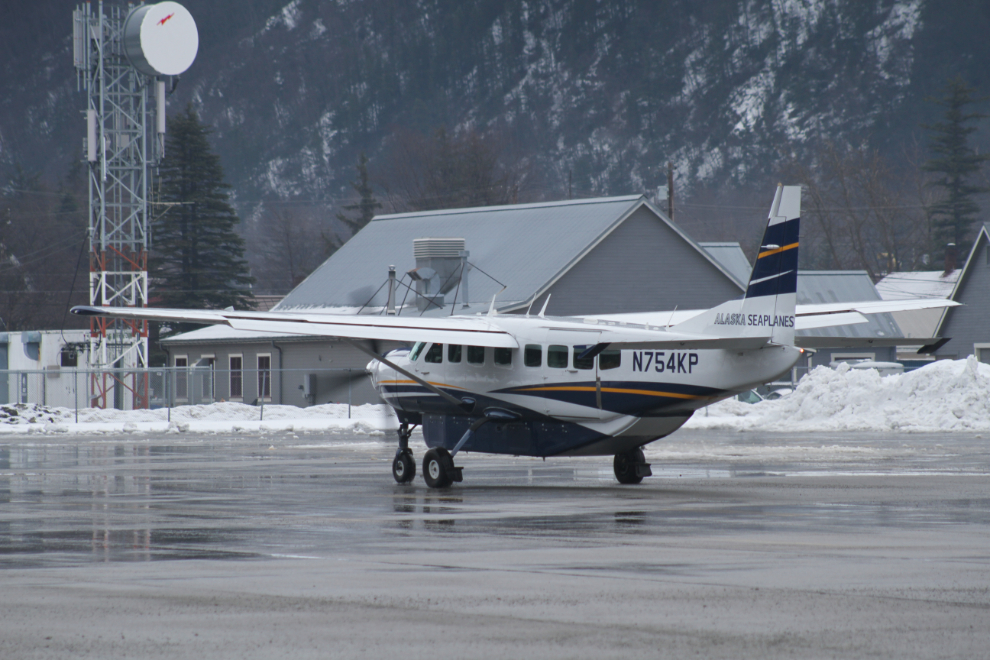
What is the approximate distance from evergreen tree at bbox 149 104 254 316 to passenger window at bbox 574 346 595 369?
62.6 metres

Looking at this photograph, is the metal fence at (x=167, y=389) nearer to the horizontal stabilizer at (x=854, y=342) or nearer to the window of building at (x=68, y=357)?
the window of building at (x=68, y=357)

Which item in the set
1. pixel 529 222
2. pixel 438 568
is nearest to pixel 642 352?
pixel 438 568

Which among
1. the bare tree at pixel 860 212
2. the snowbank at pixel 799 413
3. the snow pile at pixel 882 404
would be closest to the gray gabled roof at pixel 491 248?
the snowbank at pixel 799 413

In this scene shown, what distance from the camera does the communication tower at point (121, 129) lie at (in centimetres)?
5553

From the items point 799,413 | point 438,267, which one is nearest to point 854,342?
point 799,413

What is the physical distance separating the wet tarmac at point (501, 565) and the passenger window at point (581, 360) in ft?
6.15

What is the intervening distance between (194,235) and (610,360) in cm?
6629

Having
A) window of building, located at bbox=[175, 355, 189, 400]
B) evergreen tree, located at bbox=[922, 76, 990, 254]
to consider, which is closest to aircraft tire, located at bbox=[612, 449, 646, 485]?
window of building, located at bbox=[175, 355, 189, 400]

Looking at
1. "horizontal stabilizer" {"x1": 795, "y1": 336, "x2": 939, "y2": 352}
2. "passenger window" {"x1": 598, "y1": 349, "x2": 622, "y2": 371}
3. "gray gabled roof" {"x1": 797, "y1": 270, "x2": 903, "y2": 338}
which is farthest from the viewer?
"gray gabled roof" {"x1": 797, "y1": 270, "x2": 903, "y2": 338}

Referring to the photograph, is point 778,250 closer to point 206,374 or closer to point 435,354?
point 435,354

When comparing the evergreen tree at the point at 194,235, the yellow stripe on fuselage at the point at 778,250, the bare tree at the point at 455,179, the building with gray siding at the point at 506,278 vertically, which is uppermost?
the bare tree at the point at 455,179

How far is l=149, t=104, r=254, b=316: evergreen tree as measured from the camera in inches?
3221

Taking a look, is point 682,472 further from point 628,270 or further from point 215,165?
point 215,165

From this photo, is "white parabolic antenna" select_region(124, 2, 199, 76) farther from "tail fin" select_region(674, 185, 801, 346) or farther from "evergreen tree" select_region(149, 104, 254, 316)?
"tail fin" select_region(674, 185, 801, 346)
